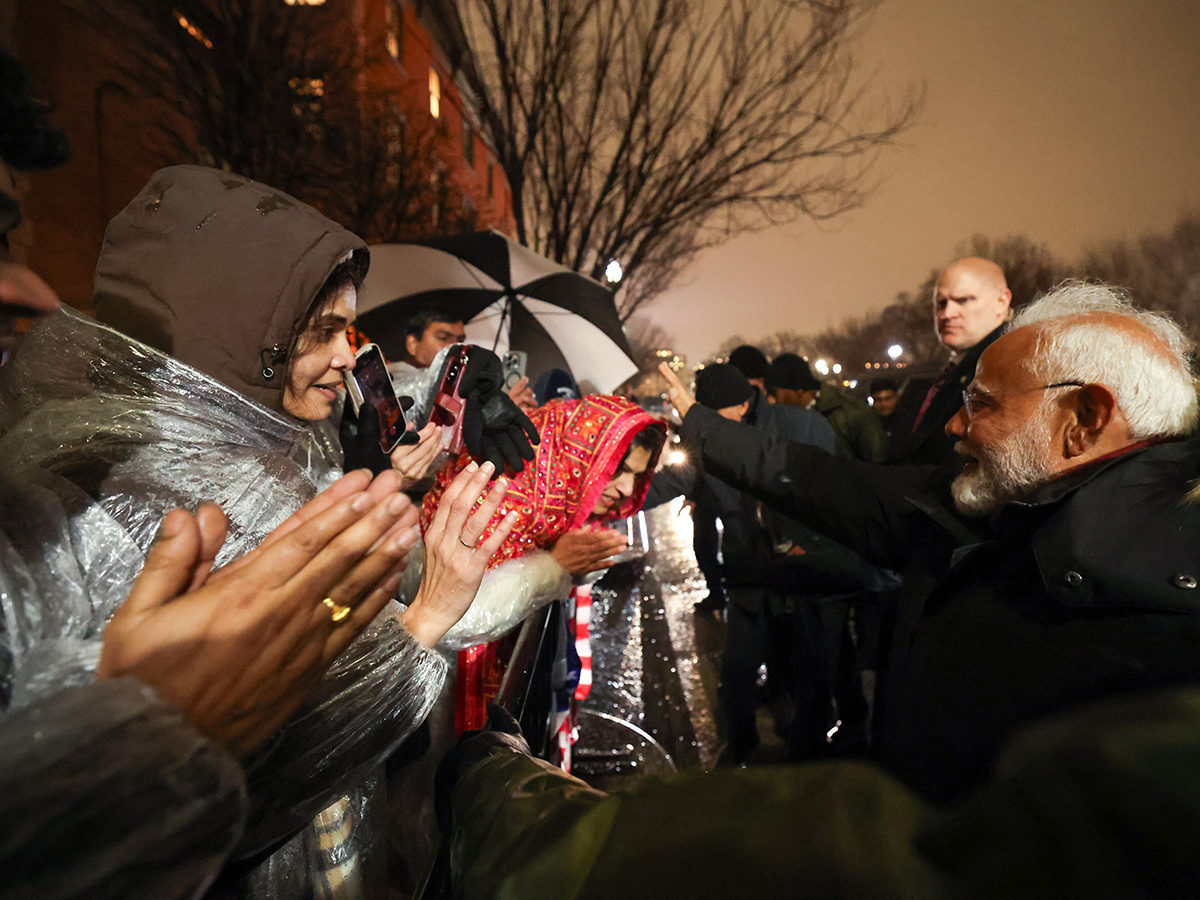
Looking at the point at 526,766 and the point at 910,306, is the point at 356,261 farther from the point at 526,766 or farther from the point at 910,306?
the point at 910,306

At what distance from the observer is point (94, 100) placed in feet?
23.6

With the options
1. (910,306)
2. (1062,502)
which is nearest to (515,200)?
(1062,502)

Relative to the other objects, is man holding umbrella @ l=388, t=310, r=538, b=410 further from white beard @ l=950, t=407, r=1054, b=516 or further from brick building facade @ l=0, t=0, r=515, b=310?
brick building facade @ l=0, t=0, r=515, b=310

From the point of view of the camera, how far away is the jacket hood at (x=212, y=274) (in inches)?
49.9

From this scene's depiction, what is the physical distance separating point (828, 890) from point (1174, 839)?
0.85 feet

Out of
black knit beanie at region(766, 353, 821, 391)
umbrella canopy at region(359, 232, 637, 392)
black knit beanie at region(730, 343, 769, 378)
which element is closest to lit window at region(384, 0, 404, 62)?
umbrella canopy at region(359, 232, 637, 392)

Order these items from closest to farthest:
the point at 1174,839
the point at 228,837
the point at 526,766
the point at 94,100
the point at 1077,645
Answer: the point at 1174,839 < the point at 228,837 < the point at 526,766 < the point at 1077,645 < the point at 94,100

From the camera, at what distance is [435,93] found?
61.5ft

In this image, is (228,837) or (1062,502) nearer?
(228,837)

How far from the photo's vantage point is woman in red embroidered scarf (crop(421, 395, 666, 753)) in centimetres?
235

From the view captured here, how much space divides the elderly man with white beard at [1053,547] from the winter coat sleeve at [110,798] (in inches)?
57.6

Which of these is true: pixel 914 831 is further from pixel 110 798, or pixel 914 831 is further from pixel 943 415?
pixel 943 415

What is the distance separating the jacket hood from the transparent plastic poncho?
20 cm

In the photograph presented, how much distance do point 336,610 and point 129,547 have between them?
1.13 ft
